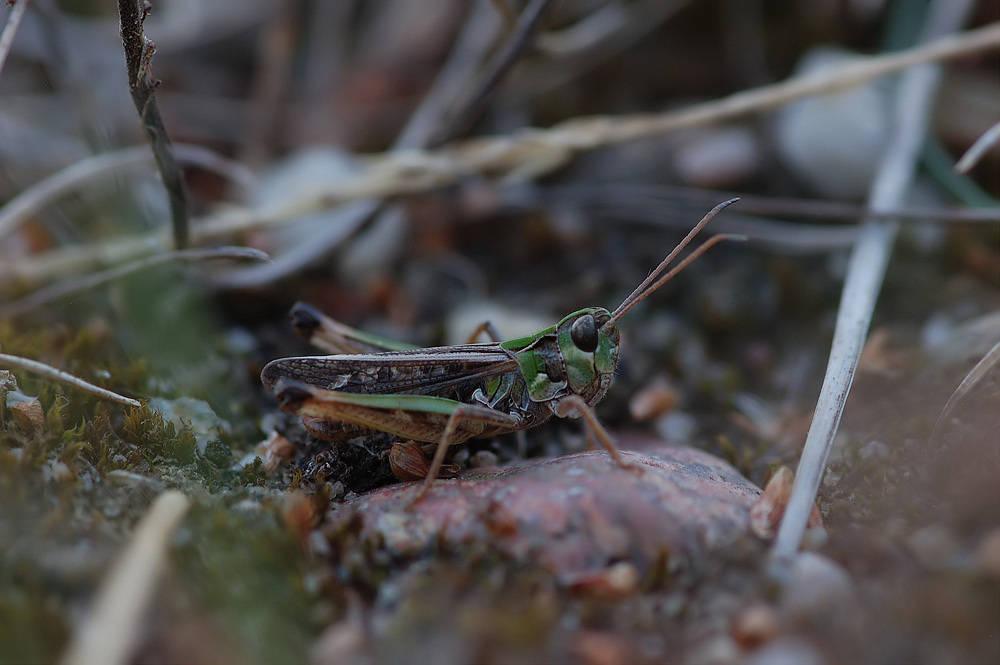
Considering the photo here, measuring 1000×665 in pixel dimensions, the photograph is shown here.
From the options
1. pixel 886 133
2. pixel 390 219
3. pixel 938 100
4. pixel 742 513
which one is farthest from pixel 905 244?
pixel 390 219

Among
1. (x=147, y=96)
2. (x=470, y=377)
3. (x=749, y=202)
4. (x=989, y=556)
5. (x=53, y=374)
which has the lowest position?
(x=989, y=556)

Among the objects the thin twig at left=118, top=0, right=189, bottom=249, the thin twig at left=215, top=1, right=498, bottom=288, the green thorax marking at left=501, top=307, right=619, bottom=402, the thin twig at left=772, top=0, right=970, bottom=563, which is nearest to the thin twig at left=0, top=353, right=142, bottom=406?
the thin twig at left=118, top=0, right=189, bottom=249

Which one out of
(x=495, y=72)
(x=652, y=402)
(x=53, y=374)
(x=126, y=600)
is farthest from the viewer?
(x=495, y=72)

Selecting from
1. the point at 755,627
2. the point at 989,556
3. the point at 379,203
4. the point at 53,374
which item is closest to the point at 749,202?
the point at 379,203

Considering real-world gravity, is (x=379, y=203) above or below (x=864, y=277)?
above

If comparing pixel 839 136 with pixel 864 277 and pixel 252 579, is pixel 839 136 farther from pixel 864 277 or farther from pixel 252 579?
pixel 252 579

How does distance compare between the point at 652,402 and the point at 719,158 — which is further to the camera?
the point at 719,158

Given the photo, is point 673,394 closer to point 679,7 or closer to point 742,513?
point 742,513
